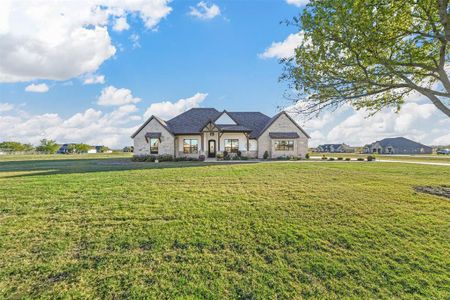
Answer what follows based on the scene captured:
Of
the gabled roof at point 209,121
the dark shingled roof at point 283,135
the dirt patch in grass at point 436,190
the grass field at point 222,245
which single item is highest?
the gabled roof at point 209,121

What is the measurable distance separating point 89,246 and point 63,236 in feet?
3.22

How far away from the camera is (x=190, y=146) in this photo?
29031mm

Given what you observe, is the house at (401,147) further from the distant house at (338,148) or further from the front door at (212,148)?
the front door at (212,148)

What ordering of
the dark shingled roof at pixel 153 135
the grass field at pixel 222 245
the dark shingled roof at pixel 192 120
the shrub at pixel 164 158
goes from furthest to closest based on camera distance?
the dark shingled roof at pixel 192 120 → the dark shingled roof at pixel 153 135 → the shrub at pixel 164 158 → the grass field at pixel 222 245

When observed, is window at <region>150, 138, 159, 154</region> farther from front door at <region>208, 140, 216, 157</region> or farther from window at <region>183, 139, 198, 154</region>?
front door at <region>208, 140, 216, 157</region>

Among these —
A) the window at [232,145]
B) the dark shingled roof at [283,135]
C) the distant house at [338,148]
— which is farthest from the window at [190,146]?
the distant house at [338,148]

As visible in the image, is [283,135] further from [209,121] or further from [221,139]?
[209,121]

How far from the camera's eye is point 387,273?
4.77 meters

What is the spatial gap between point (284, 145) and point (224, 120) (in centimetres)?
861

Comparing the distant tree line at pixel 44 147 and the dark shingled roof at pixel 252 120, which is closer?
the dark shingled roof at pixel 252 120

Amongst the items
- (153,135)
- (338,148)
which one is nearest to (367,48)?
(153,135)

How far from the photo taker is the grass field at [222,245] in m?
4.29

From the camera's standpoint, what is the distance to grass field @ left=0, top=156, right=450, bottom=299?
4.29m

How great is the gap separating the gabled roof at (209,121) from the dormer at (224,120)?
0.19m
